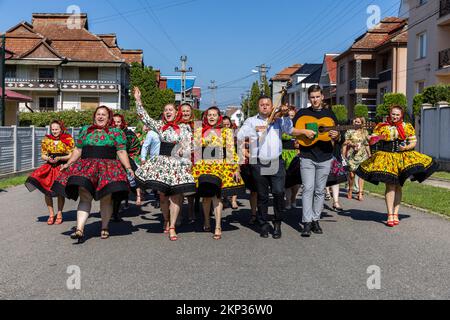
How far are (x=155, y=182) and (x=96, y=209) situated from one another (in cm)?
371

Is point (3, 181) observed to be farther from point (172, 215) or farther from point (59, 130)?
point (172, 215)

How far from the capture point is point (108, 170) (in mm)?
7406

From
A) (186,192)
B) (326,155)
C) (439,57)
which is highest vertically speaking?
(439,57)

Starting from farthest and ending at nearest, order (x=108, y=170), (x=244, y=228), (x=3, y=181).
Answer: (x=3, y=181)
(x=244, y=228)
(x=108, y=170)

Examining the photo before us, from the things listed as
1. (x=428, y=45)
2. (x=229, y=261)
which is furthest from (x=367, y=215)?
(x=428, y=45)

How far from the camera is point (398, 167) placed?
8625 millimetres

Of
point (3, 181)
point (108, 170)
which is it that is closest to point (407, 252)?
point (108, 170)

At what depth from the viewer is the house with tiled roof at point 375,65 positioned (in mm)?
37656

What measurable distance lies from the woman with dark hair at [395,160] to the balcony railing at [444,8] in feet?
73.8

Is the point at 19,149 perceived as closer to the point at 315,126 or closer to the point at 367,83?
the point at 315,126

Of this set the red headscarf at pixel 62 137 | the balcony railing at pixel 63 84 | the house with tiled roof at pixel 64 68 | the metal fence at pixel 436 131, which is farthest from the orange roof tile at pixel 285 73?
the red headscarf at pixel 62 137

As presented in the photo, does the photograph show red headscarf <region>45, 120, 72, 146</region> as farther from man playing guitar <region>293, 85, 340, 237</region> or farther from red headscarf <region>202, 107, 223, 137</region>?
man playing guitar <region>293, 85, 340, 237</region>

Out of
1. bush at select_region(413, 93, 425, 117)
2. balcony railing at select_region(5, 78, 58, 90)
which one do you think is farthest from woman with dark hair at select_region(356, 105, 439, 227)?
Answer: balcony railing at select_region(5, 78, 58, 90)

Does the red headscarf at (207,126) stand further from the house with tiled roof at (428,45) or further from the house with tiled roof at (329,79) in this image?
the house with tiled roof at (329,79)
